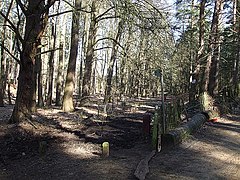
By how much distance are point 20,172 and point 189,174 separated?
377cm

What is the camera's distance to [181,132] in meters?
9.95

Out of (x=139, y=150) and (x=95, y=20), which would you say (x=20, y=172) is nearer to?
(x=139, y=150)

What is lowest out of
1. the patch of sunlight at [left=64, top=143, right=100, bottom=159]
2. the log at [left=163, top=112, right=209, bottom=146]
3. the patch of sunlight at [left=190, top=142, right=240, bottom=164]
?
the patch of sunlight at [left=64, top=143, right=100, bottom=159]

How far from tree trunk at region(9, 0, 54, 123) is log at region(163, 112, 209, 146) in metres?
4.92

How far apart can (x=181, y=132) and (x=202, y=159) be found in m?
1.91

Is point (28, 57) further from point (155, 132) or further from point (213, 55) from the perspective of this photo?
point (213, 55)

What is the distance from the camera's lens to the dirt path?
267 inches

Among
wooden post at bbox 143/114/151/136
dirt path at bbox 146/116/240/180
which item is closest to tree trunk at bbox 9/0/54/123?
wooden post at bbox 143/114/151/136

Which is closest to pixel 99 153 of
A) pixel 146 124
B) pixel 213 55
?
pixel 146 124

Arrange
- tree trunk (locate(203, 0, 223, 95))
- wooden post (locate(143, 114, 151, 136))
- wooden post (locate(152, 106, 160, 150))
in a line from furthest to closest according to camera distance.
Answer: tree trunk (locate(203, 0, 223, 95))
wooden post (locate(143, 114, 151, 136))
wooden post (locate(152, 106, 160, 150))

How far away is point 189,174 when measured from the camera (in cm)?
678

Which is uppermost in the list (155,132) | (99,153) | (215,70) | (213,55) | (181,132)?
(213,55)

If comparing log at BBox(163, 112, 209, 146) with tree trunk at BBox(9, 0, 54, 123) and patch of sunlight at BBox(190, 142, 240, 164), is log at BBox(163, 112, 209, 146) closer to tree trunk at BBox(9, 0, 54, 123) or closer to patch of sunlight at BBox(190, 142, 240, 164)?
patch of sunlight at BBox(190, 142, 240, 164)

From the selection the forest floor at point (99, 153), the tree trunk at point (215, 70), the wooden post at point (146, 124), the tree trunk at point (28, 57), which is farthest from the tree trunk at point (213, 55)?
the tree trunk at point (28, 57)
